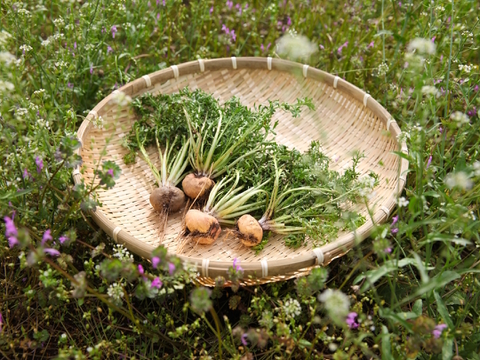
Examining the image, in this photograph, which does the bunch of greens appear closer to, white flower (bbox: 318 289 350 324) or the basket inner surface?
the basket inner surface

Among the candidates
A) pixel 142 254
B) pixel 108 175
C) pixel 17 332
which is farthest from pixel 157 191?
pixel 17 332

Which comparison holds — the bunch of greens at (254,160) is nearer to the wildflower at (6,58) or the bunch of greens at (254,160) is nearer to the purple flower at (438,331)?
the purple flower at (438,331)

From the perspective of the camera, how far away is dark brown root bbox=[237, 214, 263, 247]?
7.17ft

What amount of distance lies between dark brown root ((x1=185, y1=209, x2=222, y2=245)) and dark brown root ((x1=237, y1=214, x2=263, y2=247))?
111mm

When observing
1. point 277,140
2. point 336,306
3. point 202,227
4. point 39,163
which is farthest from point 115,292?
point 277,140

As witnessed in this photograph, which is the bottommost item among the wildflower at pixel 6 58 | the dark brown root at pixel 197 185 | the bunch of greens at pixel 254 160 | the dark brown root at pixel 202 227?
the dark brown root at pixel 202 227

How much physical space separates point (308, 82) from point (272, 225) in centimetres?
110

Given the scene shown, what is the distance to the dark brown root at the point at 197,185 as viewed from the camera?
2393 mm

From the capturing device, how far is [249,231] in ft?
7.16

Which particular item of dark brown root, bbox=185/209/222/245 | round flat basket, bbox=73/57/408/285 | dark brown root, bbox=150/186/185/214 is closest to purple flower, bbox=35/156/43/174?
round flat basket, bbox=73/57/408/285

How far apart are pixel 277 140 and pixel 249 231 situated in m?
0.85

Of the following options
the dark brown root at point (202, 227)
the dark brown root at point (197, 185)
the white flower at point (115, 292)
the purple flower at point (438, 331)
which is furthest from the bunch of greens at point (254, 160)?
the white flower at point (115, 292)

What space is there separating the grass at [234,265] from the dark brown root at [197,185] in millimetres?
432

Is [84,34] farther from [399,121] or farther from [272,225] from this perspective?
[399,121]
